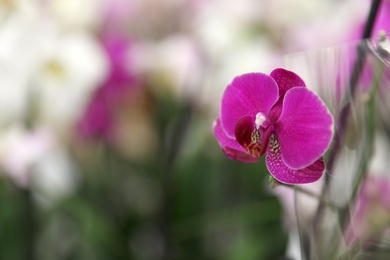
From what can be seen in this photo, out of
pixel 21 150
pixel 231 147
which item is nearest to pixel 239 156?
pixel 231 147

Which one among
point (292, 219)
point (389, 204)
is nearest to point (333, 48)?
point (389, 204)

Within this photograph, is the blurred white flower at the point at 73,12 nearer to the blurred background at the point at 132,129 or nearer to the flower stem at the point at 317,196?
the blurred background at the point at 132,129

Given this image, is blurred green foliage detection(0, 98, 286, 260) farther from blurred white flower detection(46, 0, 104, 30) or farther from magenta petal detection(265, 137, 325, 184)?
magenta petal detection(265, 137, 325, 184)

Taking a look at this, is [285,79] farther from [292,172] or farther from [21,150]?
[21,150]

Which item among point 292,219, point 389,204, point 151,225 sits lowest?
point 151,225

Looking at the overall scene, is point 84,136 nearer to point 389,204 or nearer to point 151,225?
point 151,225
